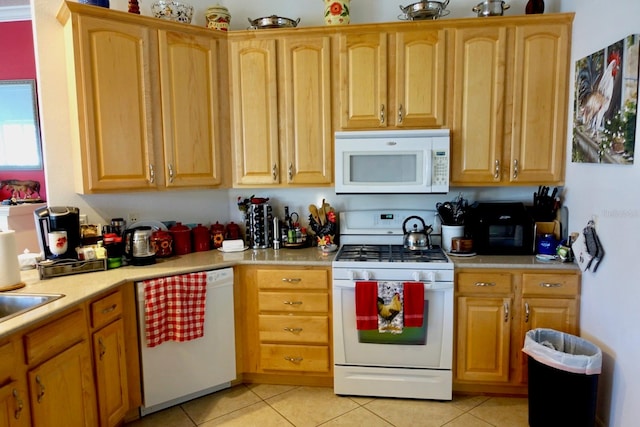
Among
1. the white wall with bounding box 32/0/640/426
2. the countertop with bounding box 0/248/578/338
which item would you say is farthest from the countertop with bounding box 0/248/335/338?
the white wall with bounding box 32/0/640/426

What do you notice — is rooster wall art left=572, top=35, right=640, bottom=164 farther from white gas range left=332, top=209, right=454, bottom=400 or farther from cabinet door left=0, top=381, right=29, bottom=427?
cabinet door left=0, top=381, right=29, bottom=427

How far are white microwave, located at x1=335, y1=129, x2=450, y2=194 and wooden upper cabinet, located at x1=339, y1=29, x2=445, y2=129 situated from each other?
0.13 metres

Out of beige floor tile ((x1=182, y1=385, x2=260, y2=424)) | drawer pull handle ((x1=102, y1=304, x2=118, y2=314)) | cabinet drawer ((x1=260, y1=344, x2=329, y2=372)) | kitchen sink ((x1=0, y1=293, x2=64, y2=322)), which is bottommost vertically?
beige floor tile ((x1=182, y1=385, x2=260, y2=424))

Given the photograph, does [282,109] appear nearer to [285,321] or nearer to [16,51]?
[285,321]

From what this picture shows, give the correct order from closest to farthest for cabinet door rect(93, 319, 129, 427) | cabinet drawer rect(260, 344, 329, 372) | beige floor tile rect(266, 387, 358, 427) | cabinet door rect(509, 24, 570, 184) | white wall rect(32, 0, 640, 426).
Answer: white wall rect(32, 0, 640, 426), cabinet door rect(93, 319, 129, 427), beige floor tile rect(266, 387, 358, 427), cabinet door rect(509, 24, 570, 184), cabinet drawer rect(260, 344, 329, 372)

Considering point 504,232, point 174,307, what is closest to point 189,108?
point 174,307

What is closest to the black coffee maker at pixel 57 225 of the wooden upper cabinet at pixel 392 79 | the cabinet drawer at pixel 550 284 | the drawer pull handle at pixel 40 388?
the drawer pull handle at pixel 40 388

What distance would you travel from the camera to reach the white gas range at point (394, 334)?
260 cm

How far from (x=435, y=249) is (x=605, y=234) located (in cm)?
100

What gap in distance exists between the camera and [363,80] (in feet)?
9.39

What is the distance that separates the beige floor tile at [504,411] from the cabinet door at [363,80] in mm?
1843

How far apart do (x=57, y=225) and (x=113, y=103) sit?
76 centimetres

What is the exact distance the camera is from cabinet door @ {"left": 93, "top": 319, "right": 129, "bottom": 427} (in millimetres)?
2188

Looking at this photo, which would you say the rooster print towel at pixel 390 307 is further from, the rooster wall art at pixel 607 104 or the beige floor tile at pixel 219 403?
the rooster wall art at pixel 607 104
